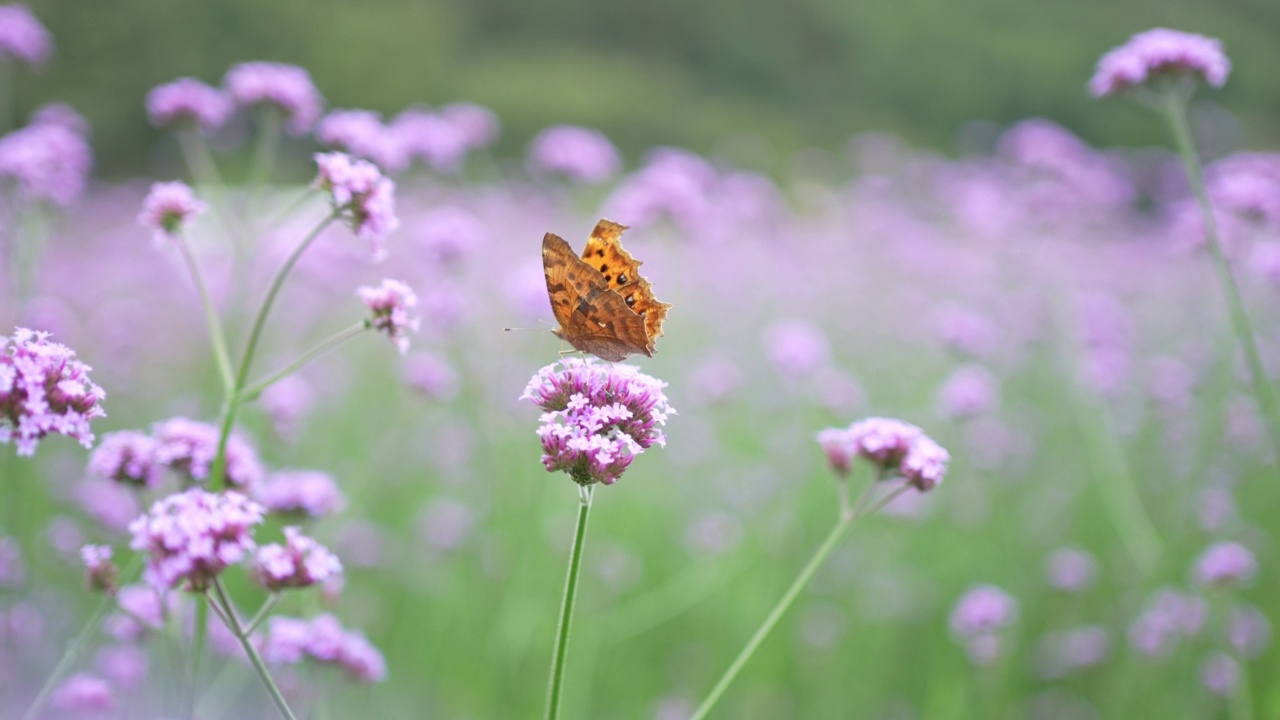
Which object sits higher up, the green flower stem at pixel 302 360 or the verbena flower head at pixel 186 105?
the verbena flower head at pixel 186 105

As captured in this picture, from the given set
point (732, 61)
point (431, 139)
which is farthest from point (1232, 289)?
point (732, 61)

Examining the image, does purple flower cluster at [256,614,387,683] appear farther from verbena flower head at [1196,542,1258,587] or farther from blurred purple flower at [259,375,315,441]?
verbena flower head at [1196,542,1258,587]

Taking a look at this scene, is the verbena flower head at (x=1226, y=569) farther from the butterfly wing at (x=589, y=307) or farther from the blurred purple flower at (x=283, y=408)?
the blurred purple flower at (x=283, y=408)

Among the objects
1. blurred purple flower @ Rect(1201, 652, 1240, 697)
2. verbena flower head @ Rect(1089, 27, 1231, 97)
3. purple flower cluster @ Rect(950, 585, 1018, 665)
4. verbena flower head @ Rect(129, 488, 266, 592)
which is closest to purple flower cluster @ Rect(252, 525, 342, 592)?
verbena flower head @ Rect(129, 488, 266, 592)

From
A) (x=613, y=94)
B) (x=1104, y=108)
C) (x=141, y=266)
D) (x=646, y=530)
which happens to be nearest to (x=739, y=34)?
(x=613, y=94)

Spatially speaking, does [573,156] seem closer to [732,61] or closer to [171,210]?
[171,210]

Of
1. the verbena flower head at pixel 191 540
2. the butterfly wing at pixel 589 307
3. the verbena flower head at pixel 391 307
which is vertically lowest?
the verbena flower head at pixel 191 540

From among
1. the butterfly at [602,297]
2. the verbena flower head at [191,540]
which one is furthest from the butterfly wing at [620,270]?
the verbena flower head at [191,540]
